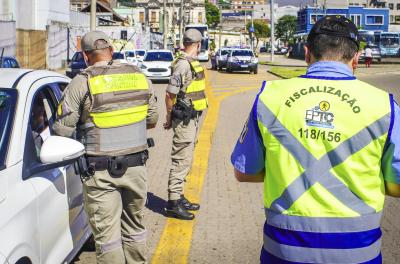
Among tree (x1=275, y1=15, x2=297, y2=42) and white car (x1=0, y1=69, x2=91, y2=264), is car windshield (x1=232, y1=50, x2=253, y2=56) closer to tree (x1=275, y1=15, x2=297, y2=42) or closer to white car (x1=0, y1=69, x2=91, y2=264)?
white car (x1=0, y1=69, x2=91, y2=264)

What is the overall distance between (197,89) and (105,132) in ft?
7.90

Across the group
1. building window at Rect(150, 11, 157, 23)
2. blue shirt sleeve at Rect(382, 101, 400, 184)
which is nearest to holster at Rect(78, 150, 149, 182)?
blue shirt sleeve at Rect(382, 101, 400, 184)

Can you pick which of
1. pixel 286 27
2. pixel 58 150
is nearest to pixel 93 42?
pixel 58 150

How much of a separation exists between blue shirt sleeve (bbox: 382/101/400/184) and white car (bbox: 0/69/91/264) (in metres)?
1.75

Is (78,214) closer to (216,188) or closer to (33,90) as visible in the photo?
(33,90)

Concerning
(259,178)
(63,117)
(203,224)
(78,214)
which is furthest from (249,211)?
(259,178)

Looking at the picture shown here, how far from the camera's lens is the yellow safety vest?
4.00 meters

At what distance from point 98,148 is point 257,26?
144579 millimetres

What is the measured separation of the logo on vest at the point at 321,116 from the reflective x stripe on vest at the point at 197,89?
150 inches

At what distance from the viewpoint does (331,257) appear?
251 cm

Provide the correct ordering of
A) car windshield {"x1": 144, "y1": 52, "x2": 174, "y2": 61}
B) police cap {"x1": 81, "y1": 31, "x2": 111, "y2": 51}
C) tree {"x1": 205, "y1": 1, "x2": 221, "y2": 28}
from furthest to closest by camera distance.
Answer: tree {"x1": 205, "y1": 1, "x2": 221, "y2": 28} → car windshield {"x1": 144, "y1": 52, "x2": 174, "y2": 61} → police cap {"x1": 81, "y1": 31, "x2": 111, "y2": 51}

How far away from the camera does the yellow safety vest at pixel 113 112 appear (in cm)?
400

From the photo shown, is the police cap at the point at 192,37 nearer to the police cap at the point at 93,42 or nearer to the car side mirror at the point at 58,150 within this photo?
the police cap at the point at 93,42

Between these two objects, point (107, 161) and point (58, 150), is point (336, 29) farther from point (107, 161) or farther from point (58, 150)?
point (107, 161)
